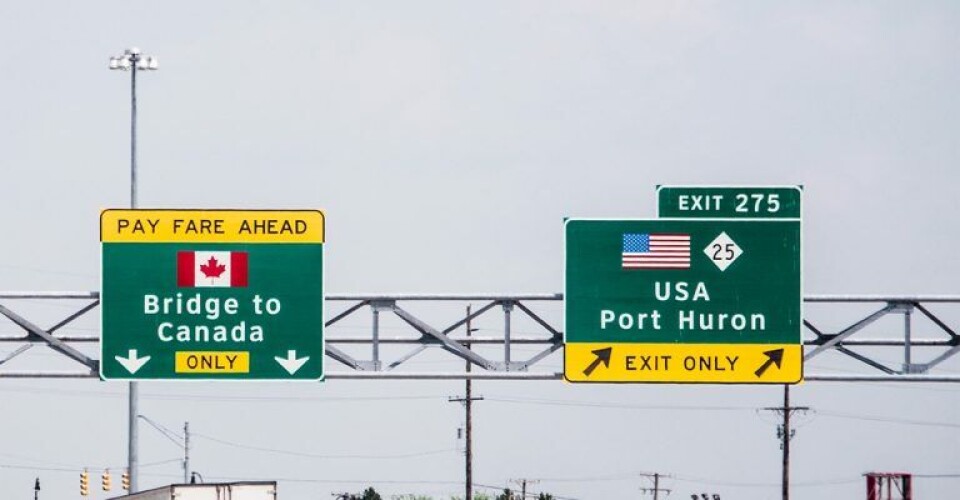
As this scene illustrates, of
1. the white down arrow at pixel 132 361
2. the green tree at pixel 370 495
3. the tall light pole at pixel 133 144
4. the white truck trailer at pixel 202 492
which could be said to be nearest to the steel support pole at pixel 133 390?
the tall light pole at pixel 133 144

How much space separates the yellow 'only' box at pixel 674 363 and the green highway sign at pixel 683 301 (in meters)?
0.01

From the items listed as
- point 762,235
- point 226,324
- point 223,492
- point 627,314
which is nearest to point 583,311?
point 627,314

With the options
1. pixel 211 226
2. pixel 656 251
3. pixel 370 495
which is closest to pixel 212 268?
pixel 211 226

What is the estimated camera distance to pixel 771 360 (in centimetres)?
3475

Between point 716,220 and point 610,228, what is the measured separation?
1493 mm

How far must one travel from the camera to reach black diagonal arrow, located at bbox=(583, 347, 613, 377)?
34.5 m

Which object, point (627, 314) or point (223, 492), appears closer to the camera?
point (627, 314)

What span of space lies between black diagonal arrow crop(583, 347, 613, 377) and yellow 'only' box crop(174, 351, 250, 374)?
15.5ft

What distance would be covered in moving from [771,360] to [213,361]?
305 inches

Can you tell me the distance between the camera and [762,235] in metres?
34.9

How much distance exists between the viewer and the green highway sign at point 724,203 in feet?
114

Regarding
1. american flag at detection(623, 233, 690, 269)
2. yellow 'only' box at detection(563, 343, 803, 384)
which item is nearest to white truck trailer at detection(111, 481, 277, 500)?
yellow 'only' box at detection(563, 343, 803, 384)

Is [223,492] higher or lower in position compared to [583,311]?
lower

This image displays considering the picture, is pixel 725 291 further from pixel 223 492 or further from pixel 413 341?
pixel 223 492
